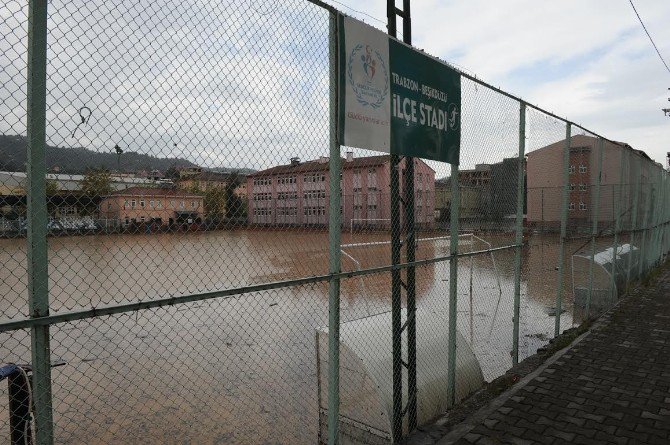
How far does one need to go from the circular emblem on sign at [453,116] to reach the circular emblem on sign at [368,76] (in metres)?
1.22

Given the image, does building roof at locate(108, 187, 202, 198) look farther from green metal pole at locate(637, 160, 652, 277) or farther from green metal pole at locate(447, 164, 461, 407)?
green metal pole at locate(637, 160, 652, 277)

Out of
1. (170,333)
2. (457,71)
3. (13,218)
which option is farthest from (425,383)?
(170,333)

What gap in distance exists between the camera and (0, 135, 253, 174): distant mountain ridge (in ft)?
6.61

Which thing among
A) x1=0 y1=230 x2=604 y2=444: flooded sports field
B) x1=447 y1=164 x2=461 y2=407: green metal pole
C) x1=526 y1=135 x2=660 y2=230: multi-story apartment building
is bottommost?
x1=0 y1=230 x2=604 y2=444: flooded sports field

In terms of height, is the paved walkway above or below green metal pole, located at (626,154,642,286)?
below

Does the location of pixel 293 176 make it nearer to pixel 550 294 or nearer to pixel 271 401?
pixel 271 401

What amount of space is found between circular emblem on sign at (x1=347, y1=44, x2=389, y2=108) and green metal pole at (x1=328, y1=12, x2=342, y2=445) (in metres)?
0.20

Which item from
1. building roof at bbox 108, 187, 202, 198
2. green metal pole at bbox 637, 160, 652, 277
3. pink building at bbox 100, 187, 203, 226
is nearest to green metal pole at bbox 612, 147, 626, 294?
green metal pole at bbox 637, 160, 652, 277

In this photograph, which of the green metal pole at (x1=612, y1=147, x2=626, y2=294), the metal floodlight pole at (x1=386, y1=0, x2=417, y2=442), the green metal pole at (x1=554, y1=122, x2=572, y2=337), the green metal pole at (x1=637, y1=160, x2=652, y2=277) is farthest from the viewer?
the green metal pole at (x1=637, y1=160, x2=652, y2=277)

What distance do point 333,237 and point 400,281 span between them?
46.6 inches

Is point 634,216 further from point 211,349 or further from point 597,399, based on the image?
point 211,349

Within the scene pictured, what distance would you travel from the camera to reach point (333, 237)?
3.33 m

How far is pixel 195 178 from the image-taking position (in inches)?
108

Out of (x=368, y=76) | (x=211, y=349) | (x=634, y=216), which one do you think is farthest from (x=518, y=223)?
(x=634, y=216)
